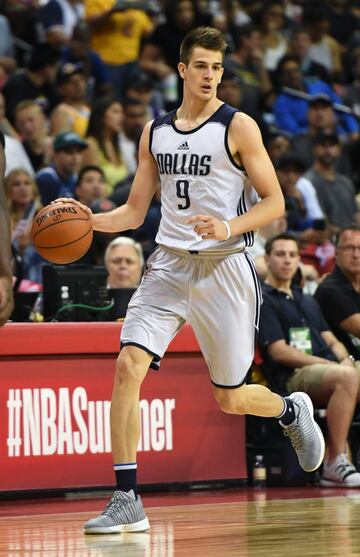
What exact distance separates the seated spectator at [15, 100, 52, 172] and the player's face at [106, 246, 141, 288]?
127 inches

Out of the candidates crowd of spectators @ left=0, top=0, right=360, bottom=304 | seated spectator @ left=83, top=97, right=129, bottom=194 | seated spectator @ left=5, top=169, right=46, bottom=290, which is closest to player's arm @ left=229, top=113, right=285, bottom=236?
crowd of spectators @ left=0, top=0, right=360, bottom=304

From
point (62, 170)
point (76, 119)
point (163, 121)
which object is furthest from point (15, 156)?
point (163, 121)

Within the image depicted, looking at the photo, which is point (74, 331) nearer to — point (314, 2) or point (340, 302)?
point (340, 302)

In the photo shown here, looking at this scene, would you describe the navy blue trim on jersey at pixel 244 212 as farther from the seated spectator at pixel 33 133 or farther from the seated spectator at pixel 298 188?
the seated spectator at pixel 33 133

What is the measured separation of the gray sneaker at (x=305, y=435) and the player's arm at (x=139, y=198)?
144 cm

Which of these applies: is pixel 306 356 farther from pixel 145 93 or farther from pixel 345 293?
pixel 145 93

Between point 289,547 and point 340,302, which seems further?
point 340,302

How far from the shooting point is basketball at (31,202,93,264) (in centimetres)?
614

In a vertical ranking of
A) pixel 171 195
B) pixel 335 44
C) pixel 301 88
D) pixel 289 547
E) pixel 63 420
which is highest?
pixel 335 44

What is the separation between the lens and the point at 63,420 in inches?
314

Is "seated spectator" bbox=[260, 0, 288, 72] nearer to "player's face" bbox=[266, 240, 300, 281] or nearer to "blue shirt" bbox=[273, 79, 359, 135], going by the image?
"blue shirt" bbox=[273, 79, 359, 135]

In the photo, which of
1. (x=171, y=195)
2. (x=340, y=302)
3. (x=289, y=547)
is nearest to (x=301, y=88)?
(x=340, y=302)

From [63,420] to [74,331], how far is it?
574mm

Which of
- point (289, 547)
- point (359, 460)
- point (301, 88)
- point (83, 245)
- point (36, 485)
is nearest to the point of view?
point (289, 547)
